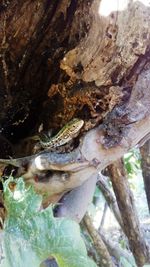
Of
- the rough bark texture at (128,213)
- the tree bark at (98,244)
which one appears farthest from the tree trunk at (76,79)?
the tree bark at (98,244)

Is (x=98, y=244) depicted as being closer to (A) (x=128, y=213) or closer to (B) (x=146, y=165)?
(A) (x=128, y=213)

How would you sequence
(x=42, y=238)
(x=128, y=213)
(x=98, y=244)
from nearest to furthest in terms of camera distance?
(x=42, y=238) < (x=128, y=213) < (x=98, y=244)

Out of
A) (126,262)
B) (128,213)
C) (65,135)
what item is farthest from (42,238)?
(126,262)

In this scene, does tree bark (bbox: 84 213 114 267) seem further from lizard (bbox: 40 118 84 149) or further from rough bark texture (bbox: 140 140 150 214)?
lizard (bbox: 40 118 84 149)

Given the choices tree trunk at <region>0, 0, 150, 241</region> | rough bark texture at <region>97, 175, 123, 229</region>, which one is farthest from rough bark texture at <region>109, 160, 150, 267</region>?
tree trunk at <region>0, 0, 150, 241</region>

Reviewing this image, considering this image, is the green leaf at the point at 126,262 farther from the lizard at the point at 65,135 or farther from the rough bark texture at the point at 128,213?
the lizard at the point at 65,135

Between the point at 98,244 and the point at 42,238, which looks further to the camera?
the point at 98,244

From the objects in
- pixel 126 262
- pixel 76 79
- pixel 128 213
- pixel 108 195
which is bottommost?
pixel 126 262
